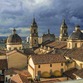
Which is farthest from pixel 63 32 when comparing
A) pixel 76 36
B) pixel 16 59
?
pixel 16 59

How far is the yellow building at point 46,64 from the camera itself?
3095 cm

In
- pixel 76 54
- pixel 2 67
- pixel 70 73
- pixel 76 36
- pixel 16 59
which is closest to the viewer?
pixel 70 73

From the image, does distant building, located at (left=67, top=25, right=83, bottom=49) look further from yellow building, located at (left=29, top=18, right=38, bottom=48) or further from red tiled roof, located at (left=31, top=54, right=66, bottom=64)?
yellow building, located at (left=29, top=18, right=38, bottom=48)

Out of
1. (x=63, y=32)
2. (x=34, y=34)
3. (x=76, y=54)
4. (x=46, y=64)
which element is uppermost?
(x=63, y=32)

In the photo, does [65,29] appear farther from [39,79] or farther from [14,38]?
[39,79]

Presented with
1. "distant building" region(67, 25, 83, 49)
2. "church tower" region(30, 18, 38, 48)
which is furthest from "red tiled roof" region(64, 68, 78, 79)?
"church tower" region(30, 18, 38, 48)

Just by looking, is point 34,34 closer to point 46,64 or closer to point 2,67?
point 2,67

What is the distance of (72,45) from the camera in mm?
46656

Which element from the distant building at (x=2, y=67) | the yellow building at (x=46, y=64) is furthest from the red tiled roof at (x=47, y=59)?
the distant building at (x=2, y=67)

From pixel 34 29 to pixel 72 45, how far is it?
22.8m

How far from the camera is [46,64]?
1236 inches

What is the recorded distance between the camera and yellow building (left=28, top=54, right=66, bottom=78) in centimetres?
3095

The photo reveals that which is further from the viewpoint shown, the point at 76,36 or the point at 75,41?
the point at 76,36

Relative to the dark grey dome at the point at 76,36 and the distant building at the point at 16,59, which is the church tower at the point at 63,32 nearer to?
the dark grey dome at the point at 76,36
